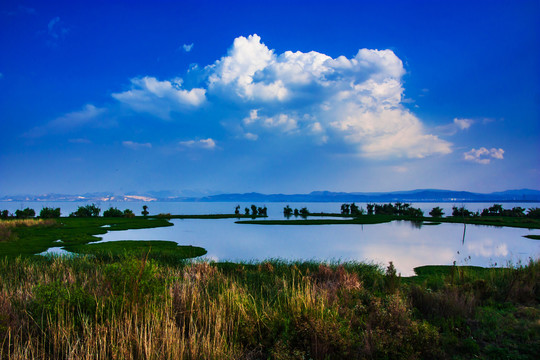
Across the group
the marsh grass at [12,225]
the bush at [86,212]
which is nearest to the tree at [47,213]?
the bush at [86,212]

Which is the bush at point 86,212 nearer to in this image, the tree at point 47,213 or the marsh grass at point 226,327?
the tree at point 47,213

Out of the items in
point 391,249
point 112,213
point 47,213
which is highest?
Result: point 47,213

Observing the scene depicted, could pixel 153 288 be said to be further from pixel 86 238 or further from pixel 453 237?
pixel 453 237

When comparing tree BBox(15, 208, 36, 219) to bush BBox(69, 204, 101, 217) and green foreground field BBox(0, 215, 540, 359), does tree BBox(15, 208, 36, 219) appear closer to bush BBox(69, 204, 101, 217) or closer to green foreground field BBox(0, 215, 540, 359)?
bush BBox(69, 204, 101, 217)

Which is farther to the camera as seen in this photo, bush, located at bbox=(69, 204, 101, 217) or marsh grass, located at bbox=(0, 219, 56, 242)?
bush, located at bbox=(69, 204, 101, 217)

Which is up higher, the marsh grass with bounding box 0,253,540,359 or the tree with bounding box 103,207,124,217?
the marsh grass with bounding box 0,253,540,359

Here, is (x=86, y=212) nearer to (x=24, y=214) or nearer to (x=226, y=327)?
(x=24, y=214)

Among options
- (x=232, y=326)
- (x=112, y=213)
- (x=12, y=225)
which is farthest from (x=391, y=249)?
(x=112, y=213)

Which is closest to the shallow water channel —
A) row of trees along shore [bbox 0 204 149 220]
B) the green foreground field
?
the green foreground field

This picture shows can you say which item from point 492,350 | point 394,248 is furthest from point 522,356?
point 394,248

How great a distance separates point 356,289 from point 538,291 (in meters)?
5.47

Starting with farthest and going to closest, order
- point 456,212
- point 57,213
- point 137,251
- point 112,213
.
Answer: point 456,212, point 112,213, point 57,213, point 137,251

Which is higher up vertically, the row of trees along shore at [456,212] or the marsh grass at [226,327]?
the marsh grass at [226,327]

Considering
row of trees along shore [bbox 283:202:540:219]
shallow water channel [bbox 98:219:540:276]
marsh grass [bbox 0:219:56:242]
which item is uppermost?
marsh grass [bbox 0:219:56:242]
